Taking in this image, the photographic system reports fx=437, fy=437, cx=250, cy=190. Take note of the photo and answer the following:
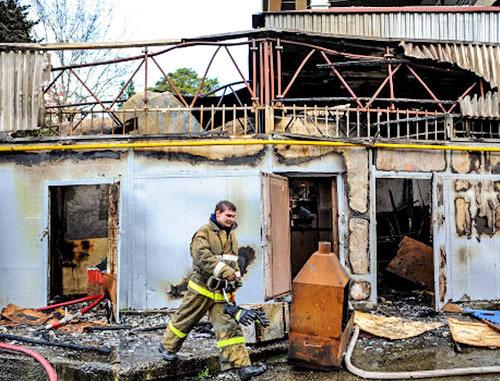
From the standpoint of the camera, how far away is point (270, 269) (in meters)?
6.57

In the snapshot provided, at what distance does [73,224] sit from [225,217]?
6621mm

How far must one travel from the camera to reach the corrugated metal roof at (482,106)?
27.3ft

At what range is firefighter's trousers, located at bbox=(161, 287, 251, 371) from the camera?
448cm

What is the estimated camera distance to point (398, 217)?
39.5 feet

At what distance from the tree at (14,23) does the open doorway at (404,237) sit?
14.1m

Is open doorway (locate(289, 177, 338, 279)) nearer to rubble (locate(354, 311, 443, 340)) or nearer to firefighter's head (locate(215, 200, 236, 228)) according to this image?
rubble (locate(354, 311, 443, 340))

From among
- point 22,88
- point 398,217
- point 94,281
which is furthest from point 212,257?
point 398,217

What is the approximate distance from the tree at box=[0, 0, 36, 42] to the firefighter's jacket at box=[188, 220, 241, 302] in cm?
1490

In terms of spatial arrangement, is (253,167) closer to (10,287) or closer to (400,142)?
(400,142)

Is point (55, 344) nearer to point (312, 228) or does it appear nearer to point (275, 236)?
point (275, 236)

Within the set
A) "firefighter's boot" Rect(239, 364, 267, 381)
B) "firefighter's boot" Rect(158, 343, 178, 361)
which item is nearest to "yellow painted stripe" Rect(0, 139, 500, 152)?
"firefighter's boot" Rect(158, 343, 178, 361)

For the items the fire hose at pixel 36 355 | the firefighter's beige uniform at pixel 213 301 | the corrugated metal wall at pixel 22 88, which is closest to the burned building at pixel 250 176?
the corrugated metal wall at pixel 22 88

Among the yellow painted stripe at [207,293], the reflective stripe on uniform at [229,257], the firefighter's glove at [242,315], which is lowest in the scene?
the firefighter's glove at [242,315]

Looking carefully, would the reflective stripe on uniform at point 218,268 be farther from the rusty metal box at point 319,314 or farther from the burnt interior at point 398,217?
the burnt interior at point 398,217
